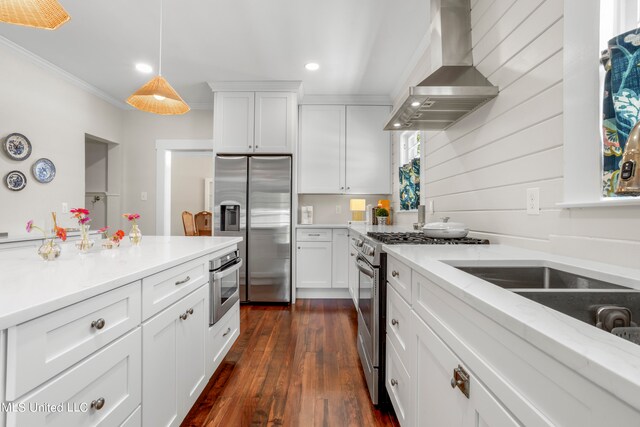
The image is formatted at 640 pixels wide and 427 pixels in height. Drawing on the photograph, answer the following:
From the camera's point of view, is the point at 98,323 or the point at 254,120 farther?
the point at 254,120

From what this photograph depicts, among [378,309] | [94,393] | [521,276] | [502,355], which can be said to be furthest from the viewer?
[378,309]

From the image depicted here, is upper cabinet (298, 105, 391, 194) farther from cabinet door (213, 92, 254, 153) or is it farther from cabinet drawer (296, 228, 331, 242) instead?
cabinet door (213, 92, 254, 153)

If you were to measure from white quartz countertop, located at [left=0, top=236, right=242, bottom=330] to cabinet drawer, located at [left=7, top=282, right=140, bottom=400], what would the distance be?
34mm

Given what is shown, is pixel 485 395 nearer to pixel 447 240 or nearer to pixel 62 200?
pixel 447 240

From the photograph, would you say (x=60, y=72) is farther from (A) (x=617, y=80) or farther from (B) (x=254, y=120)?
(A) (x=617, y=80)

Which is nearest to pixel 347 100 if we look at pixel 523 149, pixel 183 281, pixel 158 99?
pixel 158 99

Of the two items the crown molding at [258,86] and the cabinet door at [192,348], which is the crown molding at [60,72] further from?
the cabinet door at [192,348]

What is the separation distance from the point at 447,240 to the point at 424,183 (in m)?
1.24

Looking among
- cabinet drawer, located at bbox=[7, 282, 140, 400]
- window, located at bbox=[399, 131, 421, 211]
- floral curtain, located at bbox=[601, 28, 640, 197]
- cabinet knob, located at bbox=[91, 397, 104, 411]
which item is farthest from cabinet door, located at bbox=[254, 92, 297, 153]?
cabinet knob, located at bbox=[91, 397, 104, 411]

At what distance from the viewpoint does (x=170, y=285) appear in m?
1.32

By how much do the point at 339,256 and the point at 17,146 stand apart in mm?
3463

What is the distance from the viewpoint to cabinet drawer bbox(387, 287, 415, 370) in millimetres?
1255

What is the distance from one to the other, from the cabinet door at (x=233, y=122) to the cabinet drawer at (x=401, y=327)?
2.79 metres

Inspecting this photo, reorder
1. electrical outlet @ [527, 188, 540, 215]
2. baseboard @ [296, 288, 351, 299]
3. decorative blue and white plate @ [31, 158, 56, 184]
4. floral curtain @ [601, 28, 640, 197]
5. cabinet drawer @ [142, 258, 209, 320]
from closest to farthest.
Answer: floral curtain @ [601, 28, 640, 197] < cabinet drawer @ [142, 258, 209, 320] < electrical outlet @ [527, 188, 540, 215] < decorative blue and white plate @ [31, 158, 56, 184] < baseboard @ [296, 288, 351, 299]
